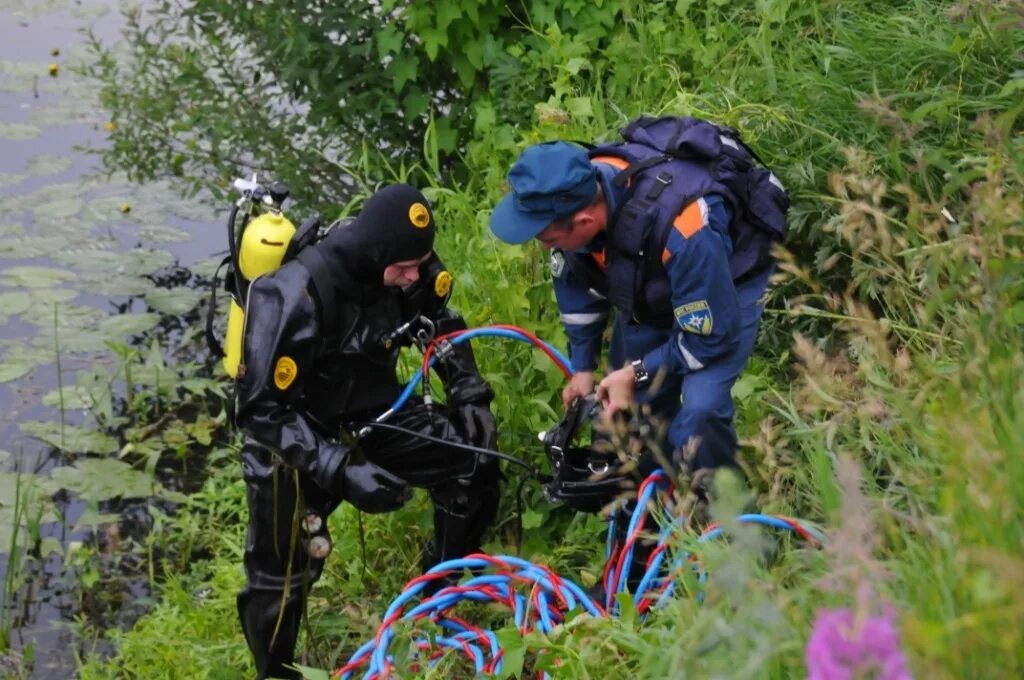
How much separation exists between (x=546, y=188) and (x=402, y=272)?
0.62 m

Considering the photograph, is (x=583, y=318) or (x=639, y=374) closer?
(x=639, y=374)

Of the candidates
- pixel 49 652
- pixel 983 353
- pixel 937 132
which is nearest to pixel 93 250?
pixel 49 652

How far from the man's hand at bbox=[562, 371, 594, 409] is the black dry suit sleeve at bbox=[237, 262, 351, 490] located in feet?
2.28

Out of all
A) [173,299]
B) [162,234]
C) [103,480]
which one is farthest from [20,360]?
[162,234]

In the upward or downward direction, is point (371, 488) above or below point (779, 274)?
below

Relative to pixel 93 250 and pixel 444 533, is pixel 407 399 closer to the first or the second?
pixel 444 533

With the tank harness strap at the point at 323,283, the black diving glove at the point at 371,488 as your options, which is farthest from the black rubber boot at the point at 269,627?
the tank harness strap at the point at 323,283

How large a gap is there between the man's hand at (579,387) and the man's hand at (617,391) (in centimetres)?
27

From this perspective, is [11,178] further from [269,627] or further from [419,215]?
[419,215]

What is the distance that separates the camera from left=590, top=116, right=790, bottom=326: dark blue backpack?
3.21 metres

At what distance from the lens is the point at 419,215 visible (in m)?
3.44

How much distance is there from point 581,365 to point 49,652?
8.31 feet

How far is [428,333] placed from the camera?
3766 mm

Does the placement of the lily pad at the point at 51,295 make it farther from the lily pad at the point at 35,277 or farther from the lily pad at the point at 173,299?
the lily pad at the point at 173,299
